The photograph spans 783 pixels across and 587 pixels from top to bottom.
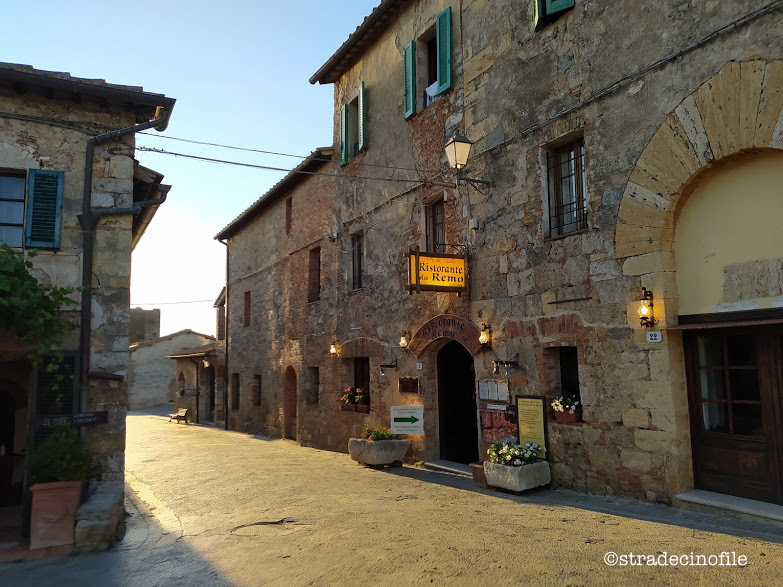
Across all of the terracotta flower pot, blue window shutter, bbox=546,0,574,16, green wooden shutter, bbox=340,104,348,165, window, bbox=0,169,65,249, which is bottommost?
the terracotta flower pot

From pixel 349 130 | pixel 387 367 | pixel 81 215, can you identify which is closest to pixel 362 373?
pixel 387 367

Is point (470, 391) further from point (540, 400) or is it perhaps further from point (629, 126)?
point (629, 126)

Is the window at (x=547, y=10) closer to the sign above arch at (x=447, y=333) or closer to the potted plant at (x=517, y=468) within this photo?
the sign above arch at (x=447, y=333)

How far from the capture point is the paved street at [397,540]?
16.3 ft

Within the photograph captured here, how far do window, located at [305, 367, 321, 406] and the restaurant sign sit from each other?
736cm

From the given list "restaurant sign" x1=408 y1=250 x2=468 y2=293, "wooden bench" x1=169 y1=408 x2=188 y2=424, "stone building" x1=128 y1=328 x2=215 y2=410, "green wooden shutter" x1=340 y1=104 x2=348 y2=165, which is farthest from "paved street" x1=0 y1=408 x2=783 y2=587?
"stone building" x1=128 y1=328 x2=215 y2=410

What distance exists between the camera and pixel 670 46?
22.6 ft

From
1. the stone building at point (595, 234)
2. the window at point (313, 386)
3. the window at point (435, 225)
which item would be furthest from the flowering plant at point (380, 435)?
the window at point (313, 386)

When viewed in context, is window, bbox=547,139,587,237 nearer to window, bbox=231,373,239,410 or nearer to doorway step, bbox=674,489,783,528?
doorway step, bbox=674,489,783,528

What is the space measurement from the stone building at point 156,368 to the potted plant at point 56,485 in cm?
Result: 2777

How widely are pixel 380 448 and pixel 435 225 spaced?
433 centimetres

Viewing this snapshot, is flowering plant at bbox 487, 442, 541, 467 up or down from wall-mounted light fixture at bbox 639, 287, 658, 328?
down

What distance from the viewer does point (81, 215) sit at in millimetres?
7312

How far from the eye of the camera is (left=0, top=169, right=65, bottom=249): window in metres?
7.10
